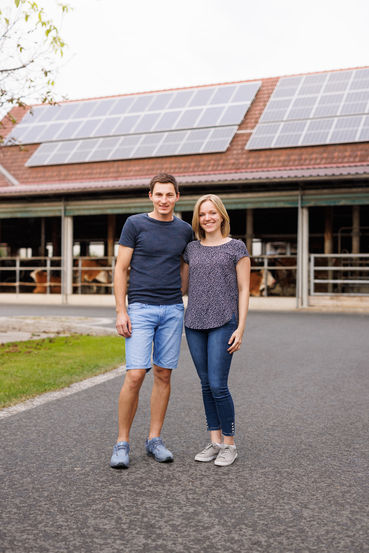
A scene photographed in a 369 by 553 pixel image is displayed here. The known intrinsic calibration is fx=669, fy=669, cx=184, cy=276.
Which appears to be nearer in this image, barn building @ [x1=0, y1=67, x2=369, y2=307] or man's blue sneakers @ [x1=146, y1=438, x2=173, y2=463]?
man's blue sneakers @ [x1=146, y1=438, x2=173, y2=463]

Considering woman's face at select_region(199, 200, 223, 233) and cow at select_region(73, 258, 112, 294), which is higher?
woman's face at select_region(199, 200, 223, 233)

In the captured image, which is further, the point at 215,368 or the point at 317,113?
the point at 317,113

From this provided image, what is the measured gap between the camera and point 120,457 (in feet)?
13.9

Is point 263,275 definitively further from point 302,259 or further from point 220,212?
point 220,212

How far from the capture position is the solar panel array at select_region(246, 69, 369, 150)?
21688 millimetres

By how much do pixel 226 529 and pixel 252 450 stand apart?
153 cm

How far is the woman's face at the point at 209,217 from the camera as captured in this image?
4441 mm

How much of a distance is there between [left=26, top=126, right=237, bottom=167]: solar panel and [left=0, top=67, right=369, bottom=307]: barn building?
6cm

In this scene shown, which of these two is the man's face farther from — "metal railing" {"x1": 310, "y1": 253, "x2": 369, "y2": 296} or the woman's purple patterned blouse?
"metal railing" {"x1": 310, "y1": 253, "x2": 369, "y2": 296}

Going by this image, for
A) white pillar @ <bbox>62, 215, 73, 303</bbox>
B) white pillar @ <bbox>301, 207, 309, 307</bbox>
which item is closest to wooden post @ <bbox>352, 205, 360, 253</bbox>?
white pillar @ <bbox>301, 207, 309, 307</bbox>

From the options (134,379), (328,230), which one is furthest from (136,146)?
(134,379)

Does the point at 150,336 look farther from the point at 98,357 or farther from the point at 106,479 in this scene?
the point at 98,357

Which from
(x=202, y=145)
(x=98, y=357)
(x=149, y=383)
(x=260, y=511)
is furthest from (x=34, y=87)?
(x=202, y=145)

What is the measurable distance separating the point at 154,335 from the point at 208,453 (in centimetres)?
87
